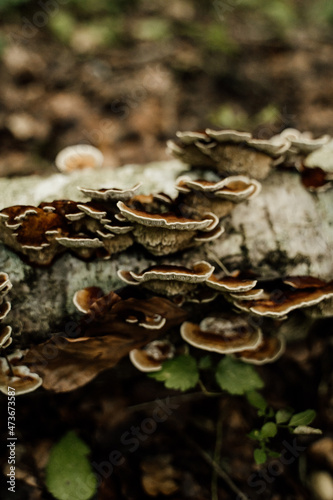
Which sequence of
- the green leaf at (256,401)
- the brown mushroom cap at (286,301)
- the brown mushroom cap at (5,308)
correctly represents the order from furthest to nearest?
the green leaf at (256,401) < the brown mushroom cap at (286,301) < the brown mushroom cap at (5,308)

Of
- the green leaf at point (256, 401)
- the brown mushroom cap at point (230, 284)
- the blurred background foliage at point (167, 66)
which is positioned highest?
the blurred background foliage at point (167, 66)

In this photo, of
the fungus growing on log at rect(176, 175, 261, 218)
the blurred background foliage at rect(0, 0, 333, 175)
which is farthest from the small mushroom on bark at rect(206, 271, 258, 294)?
the blurred background foliage at rect(0, 0, 333, 175)

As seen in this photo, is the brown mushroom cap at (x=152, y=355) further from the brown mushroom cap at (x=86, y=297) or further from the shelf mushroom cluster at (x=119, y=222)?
the shelf mushroom cluster at (x=119, y=222)

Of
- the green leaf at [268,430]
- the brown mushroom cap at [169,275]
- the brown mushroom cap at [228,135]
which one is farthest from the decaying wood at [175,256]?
the green leaf at [268,430]

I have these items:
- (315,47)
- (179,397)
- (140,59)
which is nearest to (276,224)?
(179,397)

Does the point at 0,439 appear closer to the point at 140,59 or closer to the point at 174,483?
the point at 174,483

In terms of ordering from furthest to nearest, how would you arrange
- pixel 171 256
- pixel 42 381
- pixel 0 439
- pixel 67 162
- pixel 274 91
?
1. pixel 274 91
2. pixel 67 162
3. pixel 0 439
4. pixel 171 256
5. pixel 42 381
